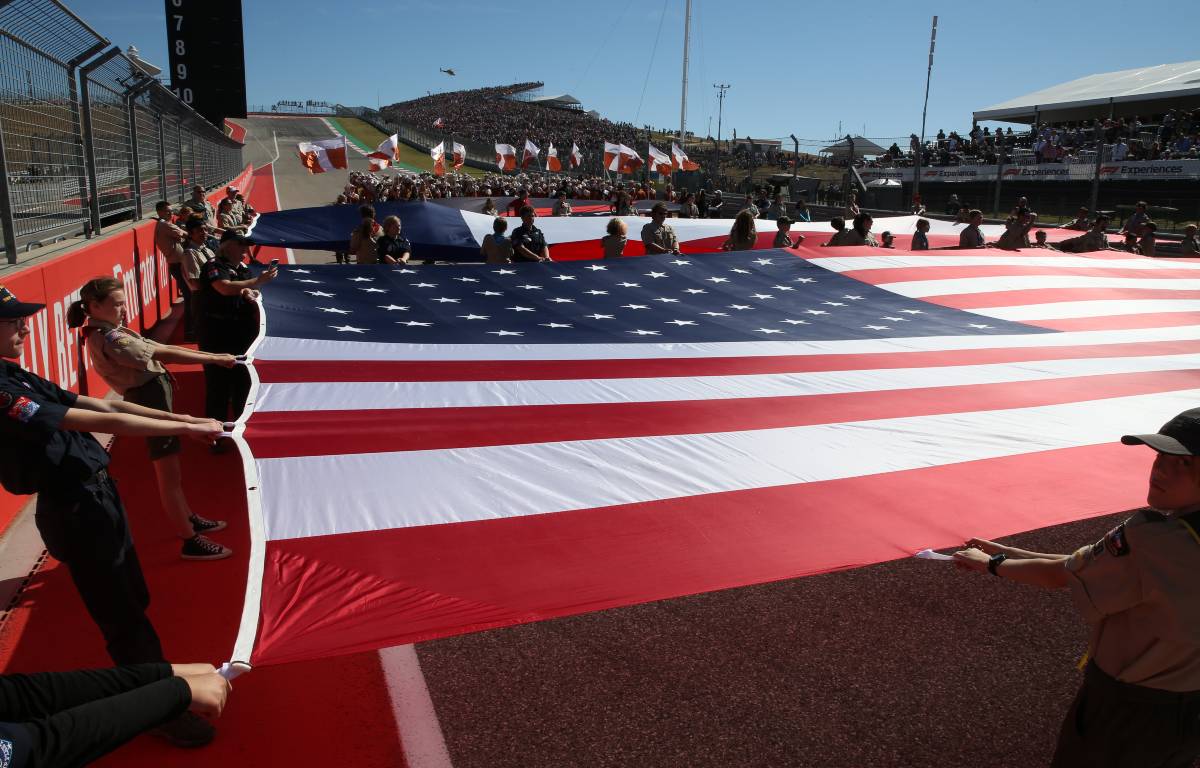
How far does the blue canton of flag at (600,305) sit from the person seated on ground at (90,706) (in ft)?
11.2

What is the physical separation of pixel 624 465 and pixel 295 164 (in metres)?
53.6

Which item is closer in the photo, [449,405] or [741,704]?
[741,704]

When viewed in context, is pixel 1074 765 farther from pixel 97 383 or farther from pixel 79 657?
pixel 97 383

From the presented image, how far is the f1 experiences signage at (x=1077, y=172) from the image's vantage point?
68.5 ft

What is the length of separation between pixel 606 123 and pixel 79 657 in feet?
266

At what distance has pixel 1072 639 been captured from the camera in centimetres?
395

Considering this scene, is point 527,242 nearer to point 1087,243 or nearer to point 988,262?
point 988,262

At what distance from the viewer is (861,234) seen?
972 cm

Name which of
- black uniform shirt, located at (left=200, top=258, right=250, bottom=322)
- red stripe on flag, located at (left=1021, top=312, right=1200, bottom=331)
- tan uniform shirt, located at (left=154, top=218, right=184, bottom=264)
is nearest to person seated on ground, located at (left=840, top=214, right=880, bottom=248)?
red stripe on flag, located at (left=1021, top=312, right=1200, bottom=331)

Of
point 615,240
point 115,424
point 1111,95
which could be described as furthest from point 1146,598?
point 1111,95

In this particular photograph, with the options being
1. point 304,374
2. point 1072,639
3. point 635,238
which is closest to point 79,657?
point 304,374

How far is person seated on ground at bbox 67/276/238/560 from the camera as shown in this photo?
3.52m

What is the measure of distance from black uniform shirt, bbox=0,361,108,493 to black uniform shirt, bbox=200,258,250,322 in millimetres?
3093

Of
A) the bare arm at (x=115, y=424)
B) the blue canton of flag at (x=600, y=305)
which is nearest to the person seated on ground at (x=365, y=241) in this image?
the blue canton of flag at (x=600, y=305)
